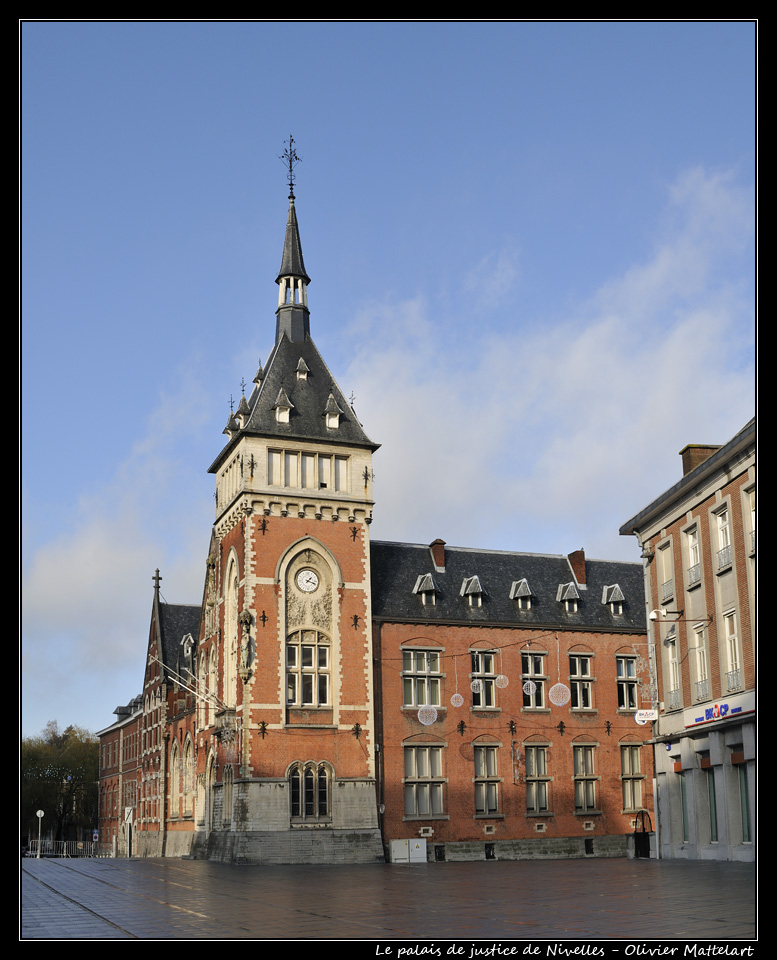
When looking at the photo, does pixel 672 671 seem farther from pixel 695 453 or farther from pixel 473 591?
pixel 473 591

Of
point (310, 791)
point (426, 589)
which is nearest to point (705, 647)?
point (426, 589)

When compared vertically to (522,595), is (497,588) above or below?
above

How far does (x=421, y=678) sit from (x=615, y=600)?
37.5 ft

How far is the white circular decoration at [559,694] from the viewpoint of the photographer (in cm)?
5050

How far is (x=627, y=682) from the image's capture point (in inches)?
2064

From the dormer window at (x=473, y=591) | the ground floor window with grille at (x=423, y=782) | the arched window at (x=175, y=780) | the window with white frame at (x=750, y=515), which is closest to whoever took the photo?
the window with white frame at (x=750, y=515)

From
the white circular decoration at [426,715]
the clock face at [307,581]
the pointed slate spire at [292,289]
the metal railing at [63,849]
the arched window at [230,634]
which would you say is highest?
the pointed slate spire at [292,289]

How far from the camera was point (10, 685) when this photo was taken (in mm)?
9172

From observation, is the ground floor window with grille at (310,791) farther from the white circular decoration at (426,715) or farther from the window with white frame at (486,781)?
the window with white frame at (486,781)

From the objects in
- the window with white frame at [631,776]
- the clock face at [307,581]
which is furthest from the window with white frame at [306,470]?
the window with white frame at [631,776]

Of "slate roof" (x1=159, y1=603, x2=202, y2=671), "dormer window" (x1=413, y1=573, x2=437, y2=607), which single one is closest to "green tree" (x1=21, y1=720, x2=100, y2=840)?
"slate roof" (x1=159, y1=603, x2=202, y2=671)

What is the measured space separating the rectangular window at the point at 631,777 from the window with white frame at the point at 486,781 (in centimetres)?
682

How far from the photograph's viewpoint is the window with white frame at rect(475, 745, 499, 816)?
4866 centimetres

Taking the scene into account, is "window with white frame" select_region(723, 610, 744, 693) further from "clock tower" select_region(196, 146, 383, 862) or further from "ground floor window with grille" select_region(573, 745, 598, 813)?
"ground floor window with grille" select_region(573, 745, 598, 813)
